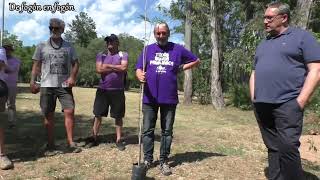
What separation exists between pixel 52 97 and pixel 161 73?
2.04 metres

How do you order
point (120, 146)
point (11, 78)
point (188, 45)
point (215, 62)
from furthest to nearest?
1. point (188, 45)
2. point (215, 62)
3. point (11, 78)
4. point (120, 146)

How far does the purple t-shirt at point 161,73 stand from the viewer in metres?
6.17

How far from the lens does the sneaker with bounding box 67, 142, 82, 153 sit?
24.0 ft

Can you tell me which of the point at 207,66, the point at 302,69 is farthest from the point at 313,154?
the point at 207,66

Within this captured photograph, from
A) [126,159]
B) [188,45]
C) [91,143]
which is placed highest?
[188,45]

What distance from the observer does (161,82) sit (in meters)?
6.18

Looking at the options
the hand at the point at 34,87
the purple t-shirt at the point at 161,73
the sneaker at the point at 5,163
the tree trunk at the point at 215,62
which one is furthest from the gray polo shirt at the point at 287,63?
the tree trunk at the point at 215,62

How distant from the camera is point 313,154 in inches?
360

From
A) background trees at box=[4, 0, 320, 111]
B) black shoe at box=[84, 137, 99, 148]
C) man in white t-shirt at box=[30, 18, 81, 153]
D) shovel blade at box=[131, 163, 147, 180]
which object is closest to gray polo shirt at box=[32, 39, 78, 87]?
man in white t-shirt at box=[30, 18, 81, 153]

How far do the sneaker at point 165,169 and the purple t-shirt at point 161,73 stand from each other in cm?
83

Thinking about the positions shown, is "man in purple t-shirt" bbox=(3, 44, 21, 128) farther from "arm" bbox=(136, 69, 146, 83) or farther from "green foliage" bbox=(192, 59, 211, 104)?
"green foliage" bbox=(192, 59, 211, 104)

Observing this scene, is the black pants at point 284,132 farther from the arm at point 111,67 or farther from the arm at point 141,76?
the arm at point 111,67

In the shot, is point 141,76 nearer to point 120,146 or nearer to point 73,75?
point 73,75

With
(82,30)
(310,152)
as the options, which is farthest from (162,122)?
(82,30)
